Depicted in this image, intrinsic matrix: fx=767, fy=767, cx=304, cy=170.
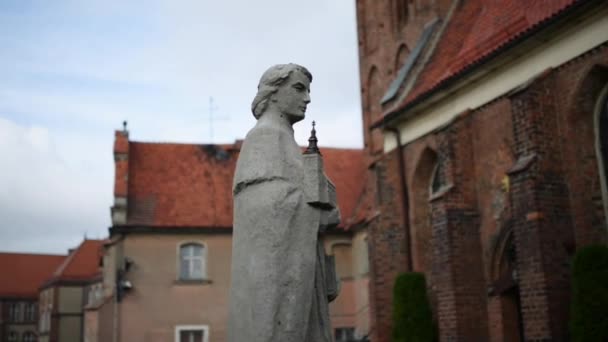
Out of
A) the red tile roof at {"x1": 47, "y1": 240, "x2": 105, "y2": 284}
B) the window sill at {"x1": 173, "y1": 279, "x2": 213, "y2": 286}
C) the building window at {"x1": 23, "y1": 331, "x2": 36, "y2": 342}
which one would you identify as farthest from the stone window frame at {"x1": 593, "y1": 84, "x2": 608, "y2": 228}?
the building window at {"x1": 23, "y1": 331, "x2": 36, "y2": 342}

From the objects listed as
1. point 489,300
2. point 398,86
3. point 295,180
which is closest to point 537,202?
point 489,300

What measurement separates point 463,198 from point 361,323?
493 inches

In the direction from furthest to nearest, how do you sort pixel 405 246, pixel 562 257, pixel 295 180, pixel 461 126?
pixel 405 246
pixel 461 126
pixel 562 257
pixel 295 180

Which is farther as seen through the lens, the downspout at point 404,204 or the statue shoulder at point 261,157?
the downspout at point 404,204

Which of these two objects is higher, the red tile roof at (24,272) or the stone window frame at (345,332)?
the red tile roof at (24,272)

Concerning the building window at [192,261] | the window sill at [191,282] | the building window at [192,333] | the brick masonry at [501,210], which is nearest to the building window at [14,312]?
the building window at [192,261]

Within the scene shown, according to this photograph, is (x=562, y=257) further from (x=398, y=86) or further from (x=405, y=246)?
(x=398, y=86)

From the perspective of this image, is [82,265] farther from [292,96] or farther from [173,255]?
[292,96]

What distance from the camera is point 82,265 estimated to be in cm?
5578

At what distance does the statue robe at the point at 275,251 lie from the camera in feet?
14.0

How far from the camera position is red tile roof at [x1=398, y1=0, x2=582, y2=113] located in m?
16.0

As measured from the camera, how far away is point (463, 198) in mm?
16969

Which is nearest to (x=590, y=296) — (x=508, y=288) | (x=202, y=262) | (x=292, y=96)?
(x=508, y=288)

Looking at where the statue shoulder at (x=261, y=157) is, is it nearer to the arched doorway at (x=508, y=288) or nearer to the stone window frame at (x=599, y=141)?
the stone window frame at (x=599, y=141)
